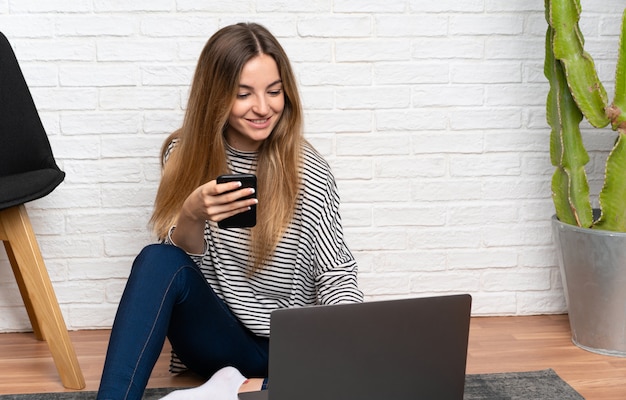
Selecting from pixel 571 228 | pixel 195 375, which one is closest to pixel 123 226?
pixel 195 375

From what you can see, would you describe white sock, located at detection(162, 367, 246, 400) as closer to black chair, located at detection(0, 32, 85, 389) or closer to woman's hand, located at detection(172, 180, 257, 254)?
woman's hand, located at detection(172, 180, 257, 254)

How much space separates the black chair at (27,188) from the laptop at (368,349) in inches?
39.1

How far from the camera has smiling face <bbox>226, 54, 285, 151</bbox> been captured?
169cm

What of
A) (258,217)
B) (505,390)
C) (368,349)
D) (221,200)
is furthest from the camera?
(505,390)

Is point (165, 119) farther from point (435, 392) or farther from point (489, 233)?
point (435, 392)

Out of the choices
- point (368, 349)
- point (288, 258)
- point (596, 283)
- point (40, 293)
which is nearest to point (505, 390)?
point (596, 283)

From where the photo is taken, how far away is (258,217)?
1755 mm

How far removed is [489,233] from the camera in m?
2.53

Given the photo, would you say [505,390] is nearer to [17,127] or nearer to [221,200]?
[221,200]

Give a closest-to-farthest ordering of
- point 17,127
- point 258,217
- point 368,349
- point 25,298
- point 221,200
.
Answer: point 368,349
point 221,200
point 258,217
point 17,127
point 25,298

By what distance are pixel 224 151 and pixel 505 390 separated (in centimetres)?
89

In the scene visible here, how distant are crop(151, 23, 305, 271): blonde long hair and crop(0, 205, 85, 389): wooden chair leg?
0.40 meters

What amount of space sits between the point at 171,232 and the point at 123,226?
0.72 m

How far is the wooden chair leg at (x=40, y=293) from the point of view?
198cm
